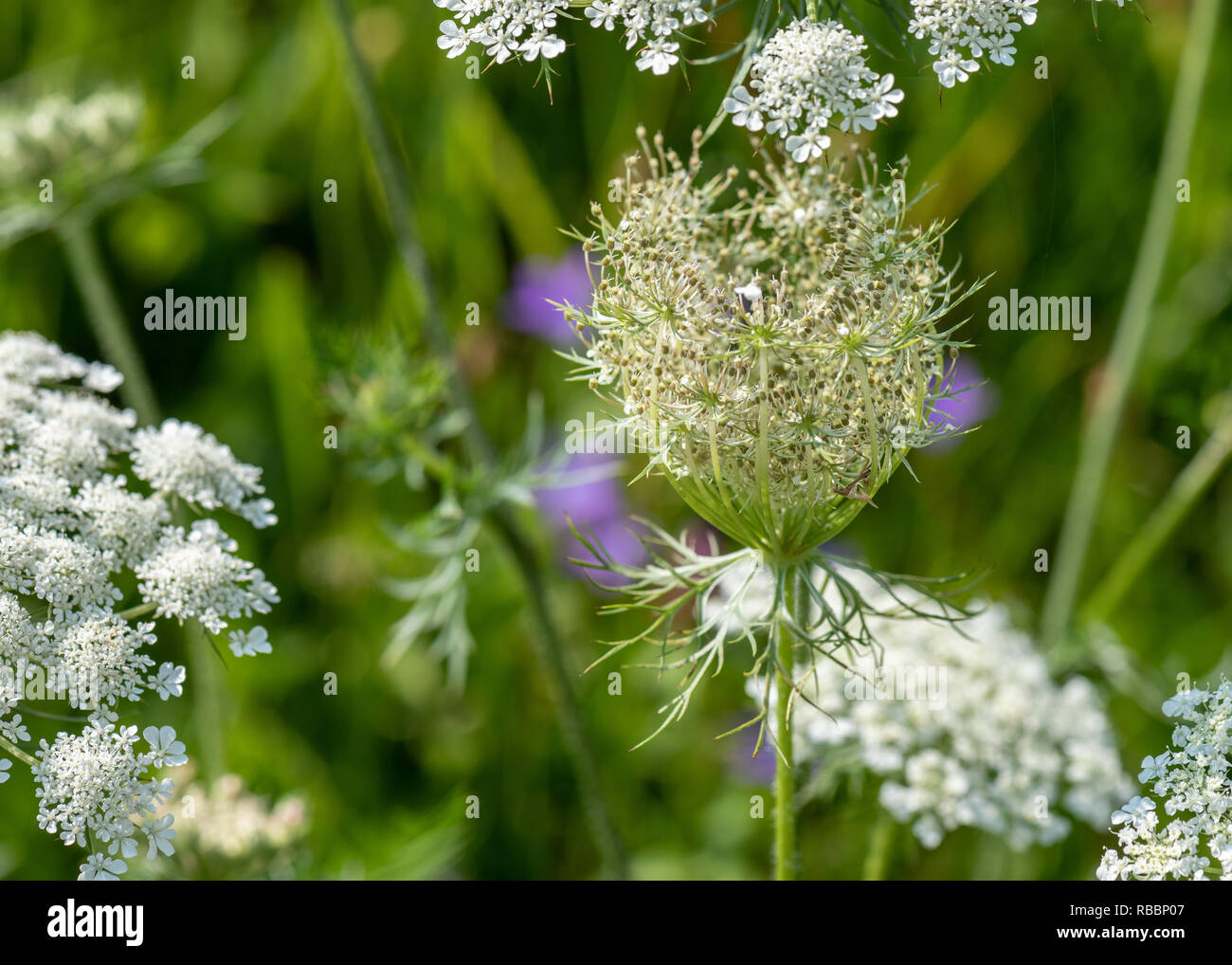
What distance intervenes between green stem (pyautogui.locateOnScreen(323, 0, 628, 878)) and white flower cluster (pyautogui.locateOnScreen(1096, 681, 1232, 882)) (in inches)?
44.9

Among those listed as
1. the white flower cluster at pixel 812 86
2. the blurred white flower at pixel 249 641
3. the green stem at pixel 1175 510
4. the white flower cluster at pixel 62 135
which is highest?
the white flower cluster at pixel 62 135

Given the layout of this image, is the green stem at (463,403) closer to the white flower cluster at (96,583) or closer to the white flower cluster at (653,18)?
the white flower cluster at (96,583)

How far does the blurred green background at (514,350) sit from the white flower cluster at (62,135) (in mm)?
A: 948

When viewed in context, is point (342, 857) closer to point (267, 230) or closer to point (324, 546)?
point (324, 546)

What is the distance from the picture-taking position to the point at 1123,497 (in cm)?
391

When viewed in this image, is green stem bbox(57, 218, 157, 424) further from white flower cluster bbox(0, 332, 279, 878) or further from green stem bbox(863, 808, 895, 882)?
green stem bbox(863, 808, 895, 882)

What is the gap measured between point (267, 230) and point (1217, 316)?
3517mm

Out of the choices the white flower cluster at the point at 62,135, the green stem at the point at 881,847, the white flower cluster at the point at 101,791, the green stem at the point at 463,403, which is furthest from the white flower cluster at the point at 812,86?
the white flower cluster at the point at 62,135

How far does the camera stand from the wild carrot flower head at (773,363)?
61.9 inches

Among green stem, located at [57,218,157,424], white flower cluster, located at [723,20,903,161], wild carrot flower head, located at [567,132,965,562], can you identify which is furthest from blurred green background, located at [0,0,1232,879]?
white flower cluster, located at [723,20,903,161]

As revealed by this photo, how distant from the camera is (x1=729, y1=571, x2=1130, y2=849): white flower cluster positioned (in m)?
2.27

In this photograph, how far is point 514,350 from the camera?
14.0 ft
